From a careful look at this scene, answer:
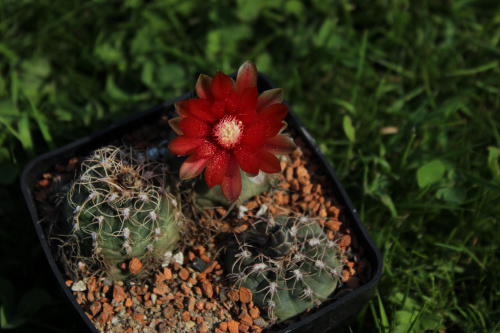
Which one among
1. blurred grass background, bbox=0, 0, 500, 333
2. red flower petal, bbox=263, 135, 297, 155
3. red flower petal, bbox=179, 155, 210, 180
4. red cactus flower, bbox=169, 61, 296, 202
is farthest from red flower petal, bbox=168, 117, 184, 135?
blurred grass background, bbox=0, 0, 500, 333

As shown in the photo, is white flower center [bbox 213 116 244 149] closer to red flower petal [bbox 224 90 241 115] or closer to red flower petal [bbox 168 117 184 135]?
red flower petal [bbox 224 90 241 115]

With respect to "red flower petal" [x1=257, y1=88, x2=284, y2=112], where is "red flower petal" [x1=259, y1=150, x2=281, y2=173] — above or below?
below

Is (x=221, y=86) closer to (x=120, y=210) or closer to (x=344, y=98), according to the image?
(x=120, y=210)

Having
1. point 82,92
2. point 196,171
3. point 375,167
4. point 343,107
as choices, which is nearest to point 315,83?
point 343,107

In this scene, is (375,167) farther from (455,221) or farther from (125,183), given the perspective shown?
(125,183)

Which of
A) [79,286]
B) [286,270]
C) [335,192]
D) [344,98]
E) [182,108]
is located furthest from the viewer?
[344,98]

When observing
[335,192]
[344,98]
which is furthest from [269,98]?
[344,98]
